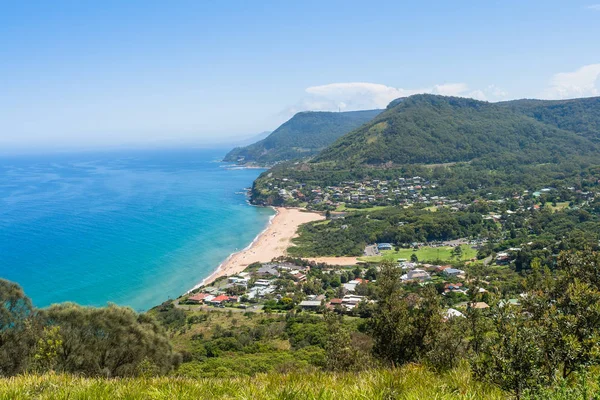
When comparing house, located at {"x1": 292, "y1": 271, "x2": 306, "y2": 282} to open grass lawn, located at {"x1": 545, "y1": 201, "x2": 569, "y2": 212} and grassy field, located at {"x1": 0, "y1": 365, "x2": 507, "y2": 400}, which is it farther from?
open grass lawn, located at {"x1": 545, "y1": 201, "x2": 569, "y2": 212}

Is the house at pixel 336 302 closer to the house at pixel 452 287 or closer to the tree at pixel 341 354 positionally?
the house at pixel 452 287

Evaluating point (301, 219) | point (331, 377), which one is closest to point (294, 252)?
point (301, 219)

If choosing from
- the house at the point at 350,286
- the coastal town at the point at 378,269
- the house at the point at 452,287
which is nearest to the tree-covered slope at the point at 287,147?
the coastal town at the point at 378,269

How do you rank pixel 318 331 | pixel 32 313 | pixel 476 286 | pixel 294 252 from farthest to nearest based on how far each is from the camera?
pixel 294 252 < pixel 318 331 < pixel 32 313 < pixel 476 286

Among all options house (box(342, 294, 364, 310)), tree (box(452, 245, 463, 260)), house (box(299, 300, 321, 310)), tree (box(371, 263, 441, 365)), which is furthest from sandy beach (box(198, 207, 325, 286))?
tree (box(371, 263, 441, 365))

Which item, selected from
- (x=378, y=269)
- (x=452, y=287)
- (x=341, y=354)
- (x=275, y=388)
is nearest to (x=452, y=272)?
(x=452, y=287)

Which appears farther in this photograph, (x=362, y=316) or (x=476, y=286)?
(x=362, y=316)

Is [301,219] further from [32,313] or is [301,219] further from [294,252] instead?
[32,313]
